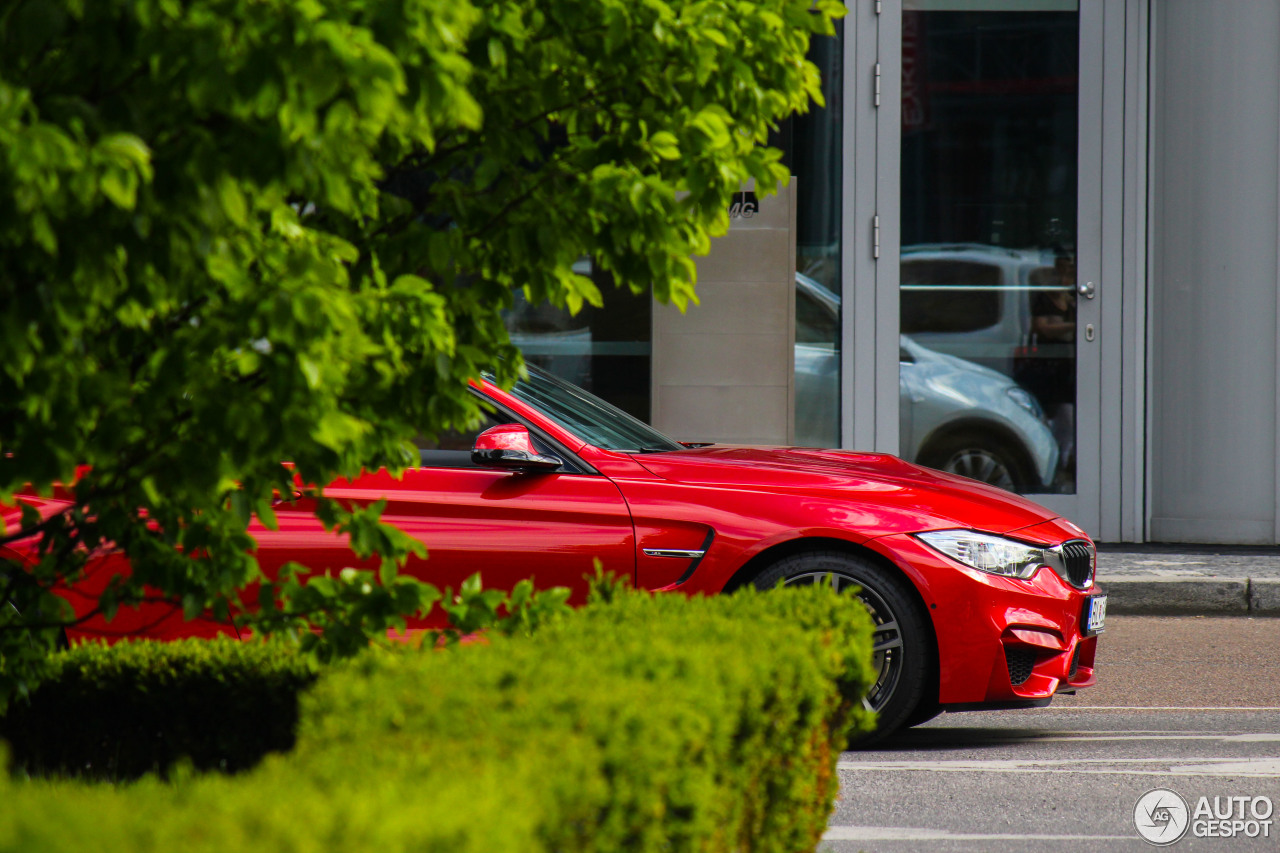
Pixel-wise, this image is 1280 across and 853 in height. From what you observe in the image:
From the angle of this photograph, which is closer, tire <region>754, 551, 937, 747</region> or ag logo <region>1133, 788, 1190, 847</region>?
ag logo <region>1133, 788, 1190, 847</region>

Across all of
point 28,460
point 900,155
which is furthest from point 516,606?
point 900,155

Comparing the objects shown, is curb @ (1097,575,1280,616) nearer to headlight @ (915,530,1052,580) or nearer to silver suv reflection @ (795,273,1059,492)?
silver suv reflection @ (795,273,1059,492)

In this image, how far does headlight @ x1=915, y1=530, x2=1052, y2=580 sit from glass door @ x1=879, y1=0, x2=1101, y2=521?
20.4 feet

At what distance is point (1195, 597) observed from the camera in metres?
8.73

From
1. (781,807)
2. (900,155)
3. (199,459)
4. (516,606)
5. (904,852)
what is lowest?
(904,852)

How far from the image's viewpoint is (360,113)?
1.96 metres

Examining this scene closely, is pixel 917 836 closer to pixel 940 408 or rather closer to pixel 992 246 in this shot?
pixel 940 408

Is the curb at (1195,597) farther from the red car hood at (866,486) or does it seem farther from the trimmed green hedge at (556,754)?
the trimmed green hedge at (556,754)

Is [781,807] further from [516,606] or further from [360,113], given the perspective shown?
[360,113]

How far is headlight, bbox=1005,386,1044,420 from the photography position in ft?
36.6

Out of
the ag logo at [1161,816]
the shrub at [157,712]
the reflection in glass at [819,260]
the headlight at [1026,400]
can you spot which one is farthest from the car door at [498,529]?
the headlight at [1026,400]

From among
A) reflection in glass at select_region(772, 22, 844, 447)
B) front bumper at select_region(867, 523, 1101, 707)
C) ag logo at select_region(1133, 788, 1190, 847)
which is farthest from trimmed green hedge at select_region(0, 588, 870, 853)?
reflection in glass at select_region(772, 22, 844, 447)

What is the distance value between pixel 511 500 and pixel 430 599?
2.29 m

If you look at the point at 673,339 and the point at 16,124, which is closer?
the point at 16,124
